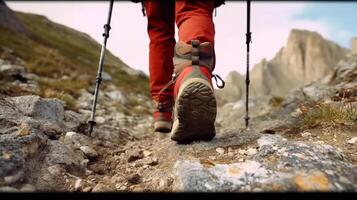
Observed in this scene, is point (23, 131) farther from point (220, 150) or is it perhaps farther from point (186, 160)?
point (220, 150)

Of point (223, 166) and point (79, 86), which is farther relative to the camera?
point (79, 86)

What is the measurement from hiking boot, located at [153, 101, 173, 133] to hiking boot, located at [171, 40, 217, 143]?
0.88 m

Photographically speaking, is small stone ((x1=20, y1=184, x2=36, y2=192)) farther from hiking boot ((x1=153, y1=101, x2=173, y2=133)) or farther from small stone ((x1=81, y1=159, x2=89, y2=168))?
hiking boot ((x1=153, y1=101, x2=173, y2=133))

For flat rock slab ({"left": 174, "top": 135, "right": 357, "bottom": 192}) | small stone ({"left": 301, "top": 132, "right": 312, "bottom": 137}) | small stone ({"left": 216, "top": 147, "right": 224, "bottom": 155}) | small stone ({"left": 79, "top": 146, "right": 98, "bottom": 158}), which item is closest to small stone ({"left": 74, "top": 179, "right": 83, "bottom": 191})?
flat rock slab ({"left": 174, "top": 135, "right": 357, "bottom": 192})

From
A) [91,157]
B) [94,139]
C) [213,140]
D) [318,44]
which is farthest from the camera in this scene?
[318,44]

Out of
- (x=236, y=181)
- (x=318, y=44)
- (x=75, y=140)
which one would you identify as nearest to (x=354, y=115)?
(x=236, y=181)

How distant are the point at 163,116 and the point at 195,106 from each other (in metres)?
1.36

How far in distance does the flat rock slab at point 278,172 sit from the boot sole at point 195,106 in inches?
16.1

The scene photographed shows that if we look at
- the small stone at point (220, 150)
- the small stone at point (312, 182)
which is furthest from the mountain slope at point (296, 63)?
the small stone at point (312, 182)

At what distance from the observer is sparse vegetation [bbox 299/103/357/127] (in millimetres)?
4078

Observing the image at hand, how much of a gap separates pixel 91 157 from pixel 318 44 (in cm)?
14411

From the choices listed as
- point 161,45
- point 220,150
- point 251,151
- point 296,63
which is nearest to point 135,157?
point 220,150
